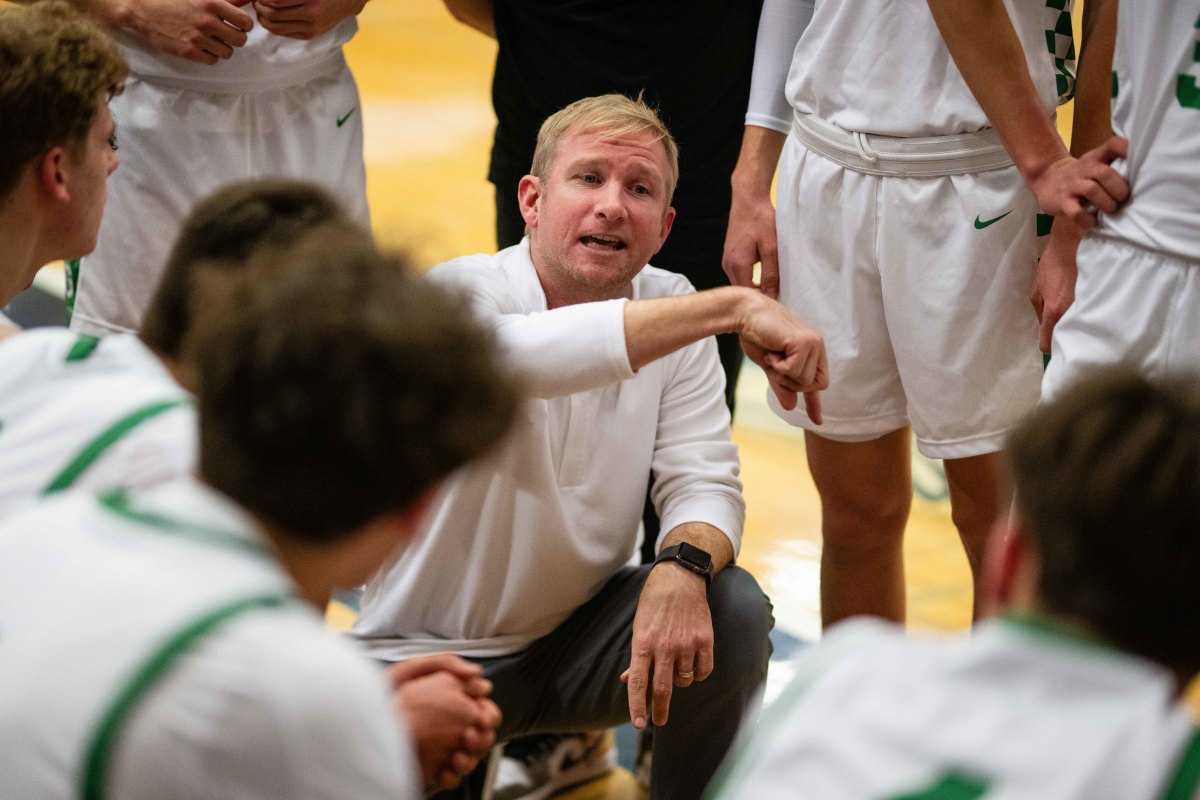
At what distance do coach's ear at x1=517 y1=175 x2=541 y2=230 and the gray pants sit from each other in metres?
0.73

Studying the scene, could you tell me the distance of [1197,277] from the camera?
2.04 meters

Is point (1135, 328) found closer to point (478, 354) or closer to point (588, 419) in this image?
point (588, 419)

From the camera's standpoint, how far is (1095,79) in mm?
2480

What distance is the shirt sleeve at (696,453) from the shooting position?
2.50 meters

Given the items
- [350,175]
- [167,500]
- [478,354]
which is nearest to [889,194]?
[350,175]

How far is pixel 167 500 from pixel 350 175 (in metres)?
2.01

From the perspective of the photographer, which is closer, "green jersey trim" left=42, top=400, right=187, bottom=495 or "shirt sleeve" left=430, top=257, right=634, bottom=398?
"green jersey trim" left=42, top=400, right=187, bottom=495

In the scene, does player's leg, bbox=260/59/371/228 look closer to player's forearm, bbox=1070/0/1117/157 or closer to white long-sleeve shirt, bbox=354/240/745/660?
white long-sleeve shirt, bbox=354/240/745/660

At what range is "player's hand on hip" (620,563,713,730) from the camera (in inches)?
89.0

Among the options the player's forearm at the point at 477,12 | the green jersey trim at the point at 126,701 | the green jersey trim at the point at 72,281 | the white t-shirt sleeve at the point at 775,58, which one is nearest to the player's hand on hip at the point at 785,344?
the white t-shirt sleeve at the point at 775,58

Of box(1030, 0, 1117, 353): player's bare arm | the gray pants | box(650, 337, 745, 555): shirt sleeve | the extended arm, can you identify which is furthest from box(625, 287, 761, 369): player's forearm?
box(1030, 0, 1117, 353): player's bare arm

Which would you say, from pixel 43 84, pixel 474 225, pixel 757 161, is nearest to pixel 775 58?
pixel 757 161

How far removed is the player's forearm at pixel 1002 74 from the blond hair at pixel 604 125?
594 millimetres

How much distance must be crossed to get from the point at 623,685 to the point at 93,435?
1165 mm
